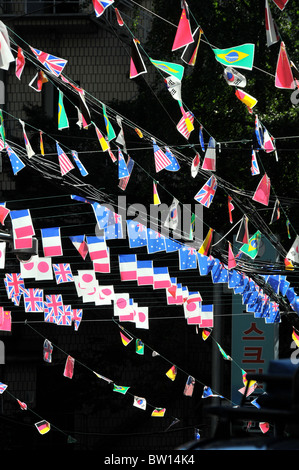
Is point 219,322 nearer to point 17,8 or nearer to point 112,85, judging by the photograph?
point 112,85

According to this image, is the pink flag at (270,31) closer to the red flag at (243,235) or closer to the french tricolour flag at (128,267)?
the french tricolour flag at (128,267)

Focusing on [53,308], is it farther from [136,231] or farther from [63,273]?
[136,231]

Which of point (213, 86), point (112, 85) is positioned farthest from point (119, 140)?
point (112, 85)

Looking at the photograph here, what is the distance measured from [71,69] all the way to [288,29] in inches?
241

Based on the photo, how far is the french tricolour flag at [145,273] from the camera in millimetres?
12752

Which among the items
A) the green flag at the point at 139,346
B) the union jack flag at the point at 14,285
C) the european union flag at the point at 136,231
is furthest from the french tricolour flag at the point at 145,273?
the green flag at the point at 139,346

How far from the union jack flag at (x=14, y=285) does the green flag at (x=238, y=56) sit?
5.48 m

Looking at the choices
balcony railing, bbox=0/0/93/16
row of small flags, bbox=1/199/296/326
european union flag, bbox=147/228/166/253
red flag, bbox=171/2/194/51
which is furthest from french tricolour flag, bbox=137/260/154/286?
balcony railing, bbox=0/0/93/16

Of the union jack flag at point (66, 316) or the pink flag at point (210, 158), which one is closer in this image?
the pink flag at point (210, 158)

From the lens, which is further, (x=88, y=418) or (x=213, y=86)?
(x=88, y=418)

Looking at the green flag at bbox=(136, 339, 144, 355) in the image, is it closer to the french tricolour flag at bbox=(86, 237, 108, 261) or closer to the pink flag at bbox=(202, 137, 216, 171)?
the french tricolour flag at bbox=(86, 237, 108, 261)

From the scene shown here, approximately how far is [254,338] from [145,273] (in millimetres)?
5461
